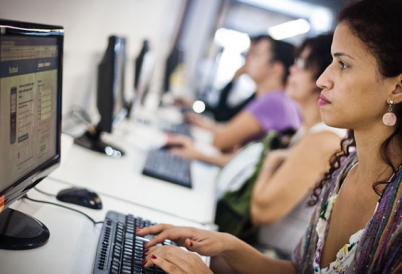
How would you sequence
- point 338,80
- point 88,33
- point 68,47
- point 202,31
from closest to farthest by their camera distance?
1. point 338,80
2. point 68,47
3. point 88,33
4. point 202,31

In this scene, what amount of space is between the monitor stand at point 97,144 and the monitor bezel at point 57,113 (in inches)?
27.5

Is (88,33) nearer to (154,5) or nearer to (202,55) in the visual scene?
(154,5)

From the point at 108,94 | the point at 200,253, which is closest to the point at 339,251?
the point at 200,253

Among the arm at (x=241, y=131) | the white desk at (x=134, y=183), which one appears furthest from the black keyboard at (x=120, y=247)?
the arm at (x=241, y=131)

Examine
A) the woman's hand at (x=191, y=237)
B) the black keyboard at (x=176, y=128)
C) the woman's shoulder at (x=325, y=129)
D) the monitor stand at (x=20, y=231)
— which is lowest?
the black keyboard at (x=176, y=128)

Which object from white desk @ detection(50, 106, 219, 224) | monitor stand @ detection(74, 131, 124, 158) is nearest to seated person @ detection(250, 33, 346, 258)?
white desk @ detection(50, 106, 219, 224)

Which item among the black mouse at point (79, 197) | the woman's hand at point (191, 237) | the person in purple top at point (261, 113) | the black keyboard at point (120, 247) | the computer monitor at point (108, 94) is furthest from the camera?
the person in purple top at point (261, 113)

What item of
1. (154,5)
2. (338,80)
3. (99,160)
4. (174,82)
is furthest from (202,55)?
(338,80)

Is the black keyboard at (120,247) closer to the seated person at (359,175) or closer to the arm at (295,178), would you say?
the seated person at (359,175)

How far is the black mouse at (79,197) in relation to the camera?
1371mm

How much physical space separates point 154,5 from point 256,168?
2180 millimetres

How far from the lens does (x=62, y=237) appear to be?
1.16 metres

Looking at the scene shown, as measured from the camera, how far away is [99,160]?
6.29 feet

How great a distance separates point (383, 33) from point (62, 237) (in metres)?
0.84
